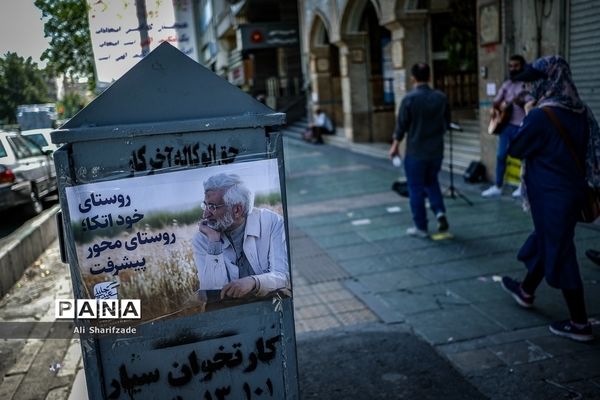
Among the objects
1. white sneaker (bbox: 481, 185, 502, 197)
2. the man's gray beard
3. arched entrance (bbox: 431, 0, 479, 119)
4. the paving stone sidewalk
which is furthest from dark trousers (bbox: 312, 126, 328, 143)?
the man's gray beard

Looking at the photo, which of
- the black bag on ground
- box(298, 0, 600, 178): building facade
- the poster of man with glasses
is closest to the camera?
the poster of man with glasses

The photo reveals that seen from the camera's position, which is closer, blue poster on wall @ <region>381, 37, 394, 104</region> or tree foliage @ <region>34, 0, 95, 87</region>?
tree foliage @ <region>34, 0, 95, 87</region>

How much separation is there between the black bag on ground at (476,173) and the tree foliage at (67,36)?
22.9 feet

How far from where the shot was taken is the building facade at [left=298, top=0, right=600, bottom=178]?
760 centimetres

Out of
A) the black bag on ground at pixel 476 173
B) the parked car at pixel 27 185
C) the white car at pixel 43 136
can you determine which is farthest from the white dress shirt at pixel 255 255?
the black bag on ground at pixel 476 173

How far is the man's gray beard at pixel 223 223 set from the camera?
224cm

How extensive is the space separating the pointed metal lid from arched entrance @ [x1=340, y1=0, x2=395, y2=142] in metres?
13.9

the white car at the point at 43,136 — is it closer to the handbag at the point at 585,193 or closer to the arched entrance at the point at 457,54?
the handbag at the point at 585,193

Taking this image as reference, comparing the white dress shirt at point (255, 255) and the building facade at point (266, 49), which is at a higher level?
the building facade at point (266, 49)

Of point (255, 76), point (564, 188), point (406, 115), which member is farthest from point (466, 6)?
point (255, 76)

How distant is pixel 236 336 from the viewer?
236cm

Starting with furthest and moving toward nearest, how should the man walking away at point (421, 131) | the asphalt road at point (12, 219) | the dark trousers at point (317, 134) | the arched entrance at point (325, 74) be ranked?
the dark trousers at point (317, 134) < the arched entrance at point (325, 74) < the asphalt road at point (12, 219) < the man walking away at point (421, 131)

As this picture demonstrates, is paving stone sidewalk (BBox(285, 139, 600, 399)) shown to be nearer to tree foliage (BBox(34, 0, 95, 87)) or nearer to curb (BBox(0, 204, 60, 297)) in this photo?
tree foliage (BBox(34, 0, 95, 87))

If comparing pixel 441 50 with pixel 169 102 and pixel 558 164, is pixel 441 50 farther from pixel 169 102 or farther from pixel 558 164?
pixel 169 102
